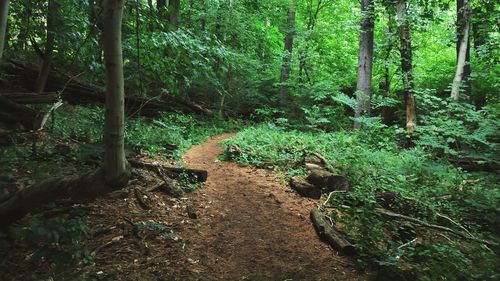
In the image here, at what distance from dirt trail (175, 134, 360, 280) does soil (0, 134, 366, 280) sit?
0.01m

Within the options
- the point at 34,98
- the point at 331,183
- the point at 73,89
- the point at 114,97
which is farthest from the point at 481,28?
the point at 73,89

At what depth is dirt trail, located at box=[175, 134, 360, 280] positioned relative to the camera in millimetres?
4383

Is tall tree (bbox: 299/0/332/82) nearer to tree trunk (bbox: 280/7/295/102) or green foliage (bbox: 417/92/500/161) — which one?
tree trunk (bbox: 280/7/295/102)

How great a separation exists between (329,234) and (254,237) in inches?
43.5

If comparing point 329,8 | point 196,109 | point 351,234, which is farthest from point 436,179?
point 329,8

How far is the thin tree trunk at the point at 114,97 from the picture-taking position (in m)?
3.12

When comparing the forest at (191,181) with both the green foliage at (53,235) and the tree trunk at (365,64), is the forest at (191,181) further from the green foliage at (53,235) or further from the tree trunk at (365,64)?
the tree trunk at (365,64)

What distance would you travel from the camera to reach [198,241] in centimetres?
498

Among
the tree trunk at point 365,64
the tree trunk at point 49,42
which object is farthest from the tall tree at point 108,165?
the tree trunk at point 365,64

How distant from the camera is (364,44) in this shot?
13.6 meters

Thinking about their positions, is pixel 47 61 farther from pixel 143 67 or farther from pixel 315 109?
pixel 315 109

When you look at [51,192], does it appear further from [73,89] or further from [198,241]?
[73,89]

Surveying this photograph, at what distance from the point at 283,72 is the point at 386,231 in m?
15.1

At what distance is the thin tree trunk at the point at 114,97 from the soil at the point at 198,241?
1143 millimetres
